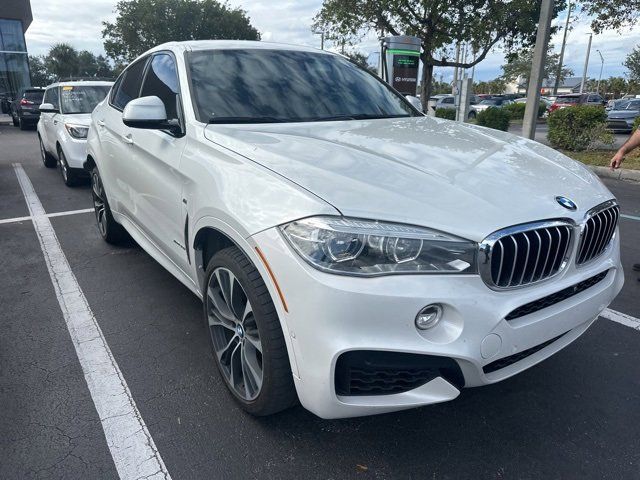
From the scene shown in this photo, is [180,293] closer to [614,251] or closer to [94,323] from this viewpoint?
[94,323]

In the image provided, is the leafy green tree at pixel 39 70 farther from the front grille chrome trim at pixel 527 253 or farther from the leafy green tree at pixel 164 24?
the front grille chrome trim at pixel 527 253

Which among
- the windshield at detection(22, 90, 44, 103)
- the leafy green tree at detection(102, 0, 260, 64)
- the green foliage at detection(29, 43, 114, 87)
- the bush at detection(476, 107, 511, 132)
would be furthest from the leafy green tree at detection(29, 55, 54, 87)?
the bush at detection(476, 107, 511, 132)

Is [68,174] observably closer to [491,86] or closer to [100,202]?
[100,202]

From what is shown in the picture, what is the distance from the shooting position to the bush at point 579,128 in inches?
437

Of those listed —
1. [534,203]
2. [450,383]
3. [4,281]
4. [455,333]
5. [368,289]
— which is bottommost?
[4,281]

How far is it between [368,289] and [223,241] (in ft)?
3.38

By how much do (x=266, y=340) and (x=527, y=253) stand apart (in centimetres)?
109

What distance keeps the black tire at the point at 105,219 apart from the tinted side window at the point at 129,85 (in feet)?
2.53

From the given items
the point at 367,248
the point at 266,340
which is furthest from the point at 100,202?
the point at 367,248

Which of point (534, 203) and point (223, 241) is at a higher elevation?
point (534, 203)

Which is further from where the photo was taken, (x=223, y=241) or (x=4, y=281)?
(x=4, y=281)

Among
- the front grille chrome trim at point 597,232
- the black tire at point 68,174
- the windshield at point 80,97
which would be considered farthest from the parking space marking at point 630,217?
the windshield at point 80,97

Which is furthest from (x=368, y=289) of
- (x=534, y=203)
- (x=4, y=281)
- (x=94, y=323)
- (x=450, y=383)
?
(x=4, y=281)

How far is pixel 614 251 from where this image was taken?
8.55 ft
